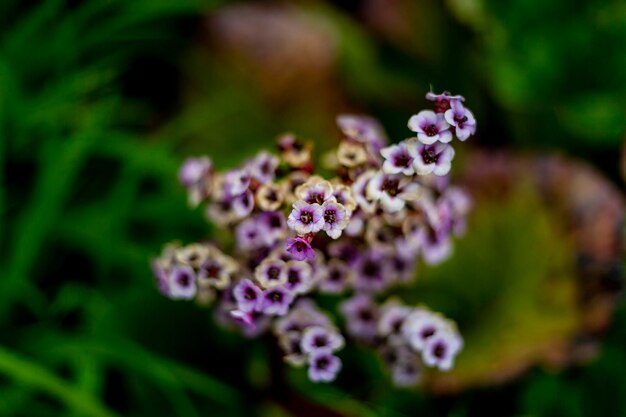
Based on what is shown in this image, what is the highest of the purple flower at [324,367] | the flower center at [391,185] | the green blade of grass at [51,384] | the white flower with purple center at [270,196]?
the flower center at [391,185]

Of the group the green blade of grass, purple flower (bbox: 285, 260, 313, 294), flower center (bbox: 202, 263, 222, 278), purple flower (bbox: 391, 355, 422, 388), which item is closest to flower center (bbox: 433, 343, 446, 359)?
purple flower (bbox: 391, 355, 422, 388)

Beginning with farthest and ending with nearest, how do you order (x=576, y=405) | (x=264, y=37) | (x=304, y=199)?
(x=264, y=37) → (x=576, y=405) → (x=304, y=199)

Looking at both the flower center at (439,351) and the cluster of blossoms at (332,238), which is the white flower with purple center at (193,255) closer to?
the cluster of blossoms at (332,238)

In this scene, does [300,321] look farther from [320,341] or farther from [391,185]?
[391,185]

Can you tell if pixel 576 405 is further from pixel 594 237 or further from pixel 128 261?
pixel 128 261

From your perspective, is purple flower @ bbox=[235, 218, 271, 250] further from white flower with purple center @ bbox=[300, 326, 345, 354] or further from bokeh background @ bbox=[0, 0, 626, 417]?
bokeh background @ bbox=[0, 0, 626, 417]

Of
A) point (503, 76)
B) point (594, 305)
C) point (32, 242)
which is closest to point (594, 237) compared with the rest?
point (594, 305)

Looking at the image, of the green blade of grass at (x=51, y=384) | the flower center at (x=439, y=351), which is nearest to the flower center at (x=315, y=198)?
the flower center at (x=439, y=351)

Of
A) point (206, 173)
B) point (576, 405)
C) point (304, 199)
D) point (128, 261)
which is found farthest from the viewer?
point (128, 261)
